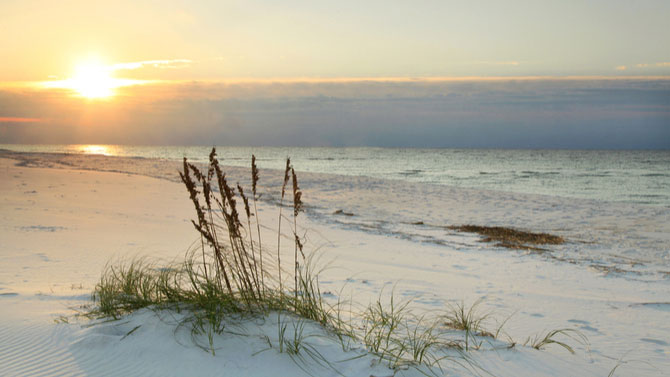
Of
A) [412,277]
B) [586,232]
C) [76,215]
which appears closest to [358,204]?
[586,232]

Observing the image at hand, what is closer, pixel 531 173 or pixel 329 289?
pixel 329 289

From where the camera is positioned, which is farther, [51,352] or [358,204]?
[358,204]

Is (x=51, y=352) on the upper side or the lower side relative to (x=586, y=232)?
upper

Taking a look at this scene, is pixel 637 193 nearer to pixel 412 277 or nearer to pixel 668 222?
pixel 668 222

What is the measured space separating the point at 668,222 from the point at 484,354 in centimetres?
1324

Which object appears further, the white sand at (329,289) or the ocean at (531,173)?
the ocean at (531,173)

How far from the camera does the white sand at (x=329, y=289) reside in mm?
3035

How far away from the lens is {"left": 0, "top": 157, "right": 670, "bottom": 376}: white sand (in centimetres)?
304

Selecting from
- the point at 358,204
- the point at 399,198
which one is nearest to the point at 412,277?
the point at 358,204

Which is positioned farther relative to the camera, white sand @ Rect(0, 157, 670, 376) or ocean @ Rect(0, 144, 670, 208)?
ocean @ Rect(0, 144, 670, 208)

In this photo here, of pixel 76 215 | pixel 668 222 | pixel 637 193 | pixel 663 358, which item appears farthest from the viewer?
pixel 637 193

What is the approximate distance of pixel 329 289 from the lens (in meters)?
5.41

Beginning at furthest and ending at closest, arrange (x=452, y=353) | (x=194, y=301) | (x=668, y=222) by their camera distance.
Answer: (x=668, y=222) → (x=194, y=301) → (x=452, y=353)

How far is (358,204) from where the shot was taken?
16594 mm
